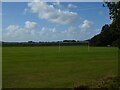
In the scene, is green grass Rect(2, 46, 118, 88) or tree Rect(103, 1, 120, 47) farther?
green grass Rect(2, 46, 118, 88)

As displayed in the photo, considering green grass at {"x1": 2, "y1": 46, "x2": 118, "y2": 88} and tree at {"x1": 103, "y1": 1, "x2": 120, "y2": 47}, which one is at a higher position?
tree at {"x1": 103, "y1": 1, "x2": 120, "y2": 47}

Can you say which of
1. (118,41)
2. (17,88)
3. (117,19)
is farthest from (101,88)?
(17,88)

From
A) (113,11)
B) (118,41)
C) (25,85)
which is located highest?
(113,11)

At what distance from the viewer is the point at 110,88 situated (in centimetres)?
1056

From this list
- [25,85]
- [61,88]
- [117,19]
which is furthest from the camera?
[25,85]

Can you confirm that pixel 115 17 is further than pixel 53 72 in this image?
No

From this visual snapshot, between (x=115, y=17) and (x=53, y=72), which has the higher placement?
(x=115, y=17)

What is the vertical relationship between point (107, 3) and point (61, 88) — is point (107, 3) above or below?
above

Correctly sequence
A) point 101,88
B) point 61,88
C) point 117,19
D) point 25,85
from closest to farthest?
1. point 117,19
2. point 101,88
3. point 61,88
4. point 25,85

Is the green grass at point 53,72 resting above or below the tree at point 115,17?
below

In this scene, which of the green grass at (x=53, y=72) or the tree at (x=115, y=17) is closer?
the tree at (x=115, y=17)

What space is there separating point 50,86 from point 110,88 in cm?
328

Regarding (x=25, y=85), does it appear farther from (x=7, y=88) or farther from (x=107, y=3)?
(x=107, y=3)

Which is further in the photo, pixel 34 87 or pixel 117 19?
pixel 34 87
